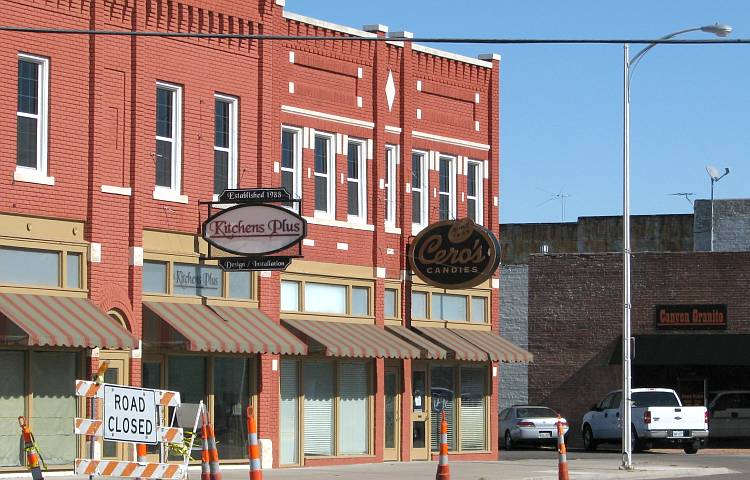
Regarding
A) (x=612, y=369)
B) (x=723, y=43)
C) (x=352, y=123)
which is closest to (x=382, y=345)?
(x=352, y=123)

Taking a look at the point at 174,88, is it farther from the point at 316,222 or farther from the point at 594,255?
the point at 594,255

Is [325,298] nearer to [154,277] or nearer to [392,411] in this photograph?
[392,411]

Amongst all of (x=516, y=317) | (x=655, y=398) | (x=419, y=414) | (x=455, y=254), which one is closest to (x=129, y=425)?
(x=455, y=254)

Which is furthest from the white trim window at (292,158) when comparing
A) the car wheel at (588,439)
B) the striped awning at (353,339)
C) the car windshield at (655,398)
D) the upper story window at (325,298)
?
the car wheel at (588,439)

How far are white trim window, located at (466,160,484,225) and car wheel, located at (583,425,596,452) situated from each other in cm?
1170

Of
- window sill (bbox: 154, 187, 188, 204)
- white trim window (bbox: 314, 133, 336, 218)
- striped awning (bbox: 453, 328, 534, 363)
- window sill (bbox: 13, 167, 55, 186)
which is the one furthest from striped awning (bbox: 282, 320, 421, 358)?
window sill (bbox: 13, 167, 55, 186)

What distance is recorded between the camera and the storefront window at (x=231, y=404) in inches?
1141

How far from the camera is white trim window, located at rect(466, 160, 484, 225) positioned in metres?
35.9

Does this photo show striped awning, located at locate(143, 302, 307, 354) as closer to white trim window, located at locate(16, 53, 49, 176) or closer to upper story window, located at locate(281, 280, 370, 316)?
upper story window, located at locate(281, 280, 370, 316)

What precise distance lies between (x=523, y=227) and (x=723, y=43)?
4283 centimetres

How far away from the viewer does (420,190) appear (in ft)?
113

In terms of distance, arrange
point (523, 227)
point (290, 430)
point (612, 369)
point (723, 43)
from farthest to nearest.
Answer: point (523, 227) → point (612, 369) → point (290, 430) → point (723, 43)

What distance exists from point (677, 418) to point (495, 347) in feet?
28.9

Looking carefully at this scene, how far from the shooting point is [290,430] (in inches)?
1208
